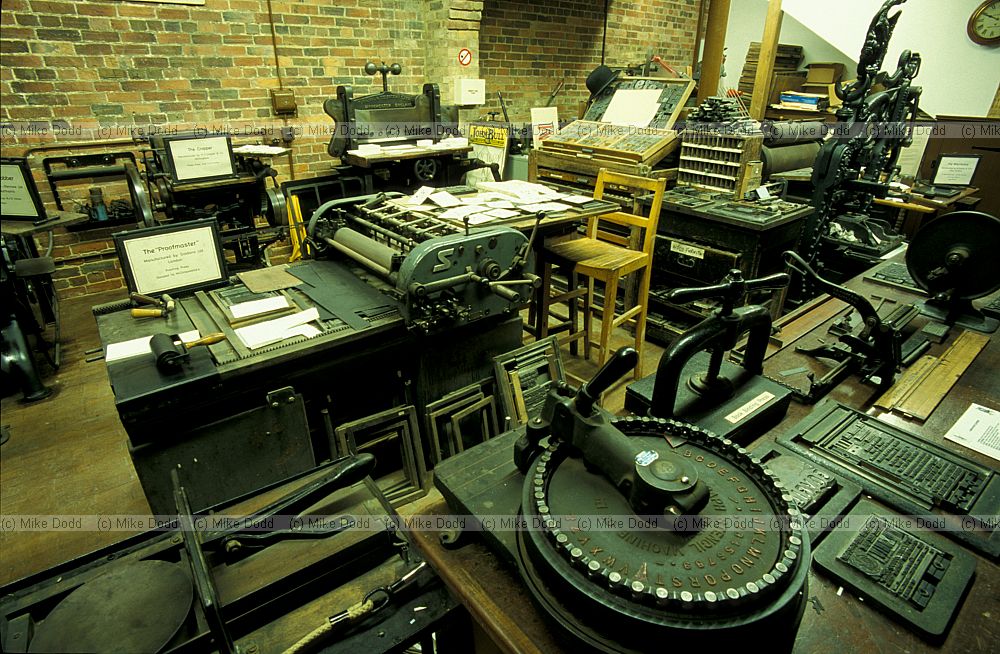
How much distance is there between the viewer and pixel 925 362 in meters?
1.73

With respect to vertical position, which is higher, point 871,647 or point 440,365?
point 871,647

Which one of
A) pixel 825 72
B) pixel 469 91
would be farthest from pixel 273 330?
→ pixel 825 72

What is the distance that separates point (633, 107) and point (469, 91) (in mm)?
1825

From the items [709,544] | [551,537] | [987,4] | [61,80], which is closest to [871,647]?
[709,544]

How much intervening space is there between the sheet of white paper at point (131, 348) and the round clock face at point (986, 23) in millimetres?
7236

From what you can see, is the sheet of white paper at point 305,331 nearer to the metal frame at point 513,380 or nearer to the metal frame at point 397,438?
the metal frame at point 397,438

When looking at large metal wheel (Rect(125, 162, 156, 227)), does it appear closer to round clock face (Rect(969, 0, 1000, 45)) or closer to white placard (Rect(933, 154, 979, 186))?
white placard (Rect(933, 154, 979, 186))

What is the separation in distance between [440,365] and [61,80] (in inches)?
152

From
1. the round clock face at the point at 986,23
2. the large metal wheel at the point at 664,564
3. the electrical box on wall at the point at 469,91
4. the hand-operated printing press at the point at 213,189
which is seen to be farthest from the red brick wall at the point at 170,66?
the round clock face at the point at 986,23

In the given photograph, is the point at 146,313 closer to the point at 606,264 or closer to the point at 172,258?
the point at 172,258

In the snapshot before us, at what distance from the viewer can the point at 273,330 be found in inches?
77.6

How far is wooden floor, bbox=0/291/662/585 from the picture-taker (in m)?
2.20

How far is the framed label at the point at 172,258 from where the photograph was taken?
2025mm

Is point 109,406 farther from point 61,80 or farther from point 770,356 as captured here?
point 770,356
